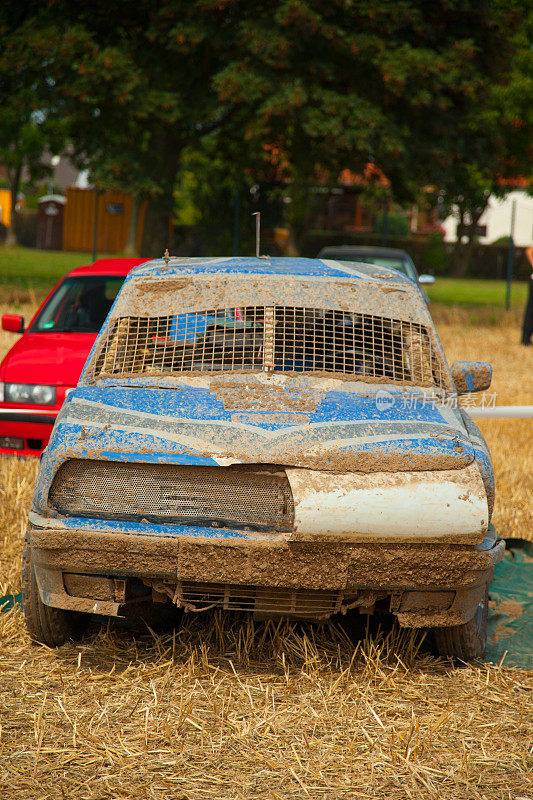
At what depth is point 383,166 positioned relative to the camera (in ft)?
65.3

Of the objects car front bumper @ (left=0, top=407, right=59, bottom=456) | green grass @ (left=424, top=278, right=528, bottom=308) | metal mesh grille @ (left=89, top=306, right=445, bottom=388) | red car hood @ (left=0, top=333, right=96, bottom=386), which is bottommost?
green grass @ (left=424, top=278, right=528, bottom=308)

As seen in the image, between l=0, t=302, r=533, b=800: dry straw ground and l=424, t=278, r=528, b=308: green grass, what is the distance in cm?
2445

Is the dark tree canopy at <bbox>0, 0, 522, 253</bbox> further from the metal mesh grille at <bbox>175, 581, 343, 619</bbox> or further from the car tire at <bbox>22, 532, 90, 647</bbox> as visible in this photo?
the metal mesh grille at <bbox>175, 581, 343, 619</bbox>

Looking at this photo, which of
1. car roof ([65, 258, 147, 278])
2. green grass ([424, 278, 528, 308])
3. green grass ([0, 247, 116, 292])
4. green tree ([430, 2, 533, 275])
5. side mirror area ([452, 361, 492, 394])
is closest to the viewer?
side mirror area ([452, 361, 492, 394])

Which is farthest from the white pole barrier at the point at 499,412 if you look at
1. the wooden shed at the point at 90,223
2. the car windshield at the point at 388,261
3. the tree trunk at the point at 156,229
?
the wooden shed at the point at 90,223

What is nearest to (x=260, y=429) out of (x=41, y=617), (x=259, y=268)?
(x=41, y=617)

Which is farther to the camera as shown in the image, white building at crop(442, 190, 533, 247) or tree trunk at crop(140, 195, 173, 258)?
white building at crop(442, 190, 533, 247)

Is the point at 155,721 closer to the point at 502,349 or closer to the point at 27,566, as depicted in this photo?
the point at 27,566

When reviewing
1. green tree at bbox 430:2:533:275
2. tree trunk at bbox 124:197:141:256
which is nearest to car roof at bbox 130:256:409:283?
green tree at bbox 430:2:533:275

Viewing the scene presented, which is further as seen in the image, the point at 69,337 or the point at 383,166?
the point at 383,166

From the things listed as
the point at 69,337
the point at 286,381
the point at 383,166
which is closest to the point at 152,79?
the point at 383,166

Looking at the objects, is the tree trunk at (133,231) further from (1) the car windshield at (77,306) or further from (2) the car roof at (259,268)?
(2) the car roof at (259,268)

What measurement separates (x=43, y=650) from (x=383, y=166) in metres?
17.2

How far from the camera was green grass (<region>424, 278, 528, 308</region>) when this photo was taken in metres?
31.0
